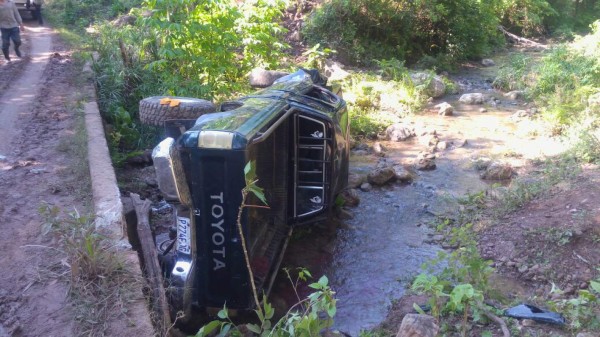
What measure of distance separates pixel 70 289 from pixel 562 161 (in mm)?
6823

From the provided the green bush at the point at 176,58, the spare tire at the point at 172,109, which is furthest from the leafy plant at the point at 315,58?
the spare tire at the point at 172,109

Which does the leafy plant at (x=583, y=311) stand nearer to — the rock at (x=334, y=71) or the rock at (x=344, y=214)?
the rock at (x=344, y=214)

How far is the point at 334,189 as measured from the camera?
6453mm

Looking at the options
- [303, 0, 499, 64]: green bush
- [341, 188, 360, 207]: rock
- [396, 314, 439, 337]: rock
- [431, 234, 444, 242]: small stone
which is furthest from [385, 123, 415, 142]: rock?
[396, 314, 439, 337]: rock

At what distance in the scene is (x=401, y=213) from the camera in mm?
7641

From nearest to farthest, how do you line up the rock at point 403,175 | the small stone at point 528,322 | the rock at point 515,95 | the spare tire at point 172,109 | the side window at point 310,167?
the small stone at point 528,322
the side window at point 310,167
the spare tire at point 172,109
the rock at point 403,175
the rock at point 515,95

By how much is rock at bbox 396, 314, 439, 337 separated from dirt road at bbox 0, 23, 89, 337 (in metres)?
2.20

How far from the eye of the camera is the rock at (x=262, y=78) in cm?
1025

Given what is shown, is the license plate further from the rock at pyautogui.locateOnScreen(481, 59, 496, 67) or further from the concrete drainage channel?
the rock at pyautogui.locateOnScreen(481, 59, 496, 67)

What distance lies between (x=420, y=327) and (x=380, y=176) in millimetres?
5055

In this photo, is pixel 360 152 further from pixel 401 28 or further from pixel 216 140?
pixel 401 28

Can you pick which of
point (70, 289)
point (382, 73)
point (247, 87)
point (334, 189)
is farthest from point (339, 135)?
point (382, 73)

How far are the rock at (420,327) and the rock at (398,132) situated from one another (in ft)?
23.9

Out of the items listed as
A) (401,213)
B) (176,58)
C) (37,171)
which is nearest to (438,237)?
(401,213)
